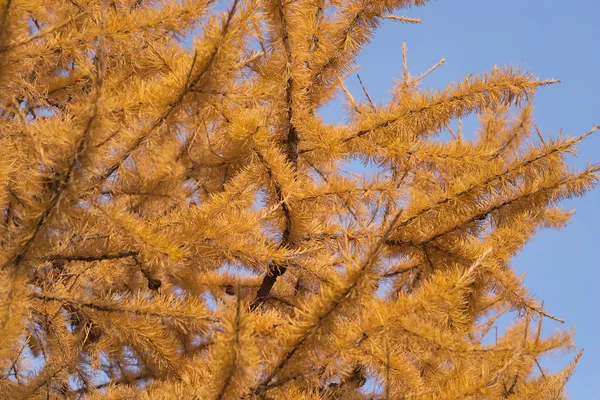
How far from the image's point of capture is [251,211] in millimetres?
2383

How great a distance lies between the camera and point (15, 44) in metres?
1.60

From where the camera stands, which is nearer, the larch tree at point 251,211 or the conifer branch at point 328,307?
the conifer branch at point 328,307

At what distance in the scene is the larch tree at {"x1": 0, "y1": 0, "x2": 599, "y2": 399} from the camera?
5.16 ft

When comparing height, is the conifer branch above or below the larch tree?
below

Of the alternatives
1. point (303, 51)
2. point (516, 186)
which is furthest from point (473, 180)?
point (303, 51)

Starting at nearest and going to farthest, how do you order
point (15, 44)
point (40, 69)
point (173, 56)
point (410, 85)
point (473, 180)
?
point (15, 44), point (473, 180), point (173, 56), point (40, 69), point (410, 85)

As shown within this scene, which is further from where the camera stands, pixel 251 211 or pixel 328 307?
pixel 251 211

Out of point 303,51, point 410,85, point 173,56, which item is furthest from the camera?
point 410,85

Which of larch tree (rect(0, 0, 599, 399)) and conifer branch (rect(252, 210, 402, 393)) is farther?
larch tree (rect(0, 0, 599, 399))

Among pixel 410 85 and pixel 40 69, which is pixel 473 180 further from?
pixel 40 69

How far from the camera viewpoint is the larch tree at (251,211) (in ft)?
5.16

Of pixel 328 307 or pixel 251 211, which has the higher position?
pixel 251 211

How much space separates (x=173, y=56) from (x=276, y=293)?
45.9 inches

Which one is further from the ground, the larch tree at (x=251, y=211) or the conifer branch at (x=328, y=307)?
the larch tree at (x=251, y=211)
